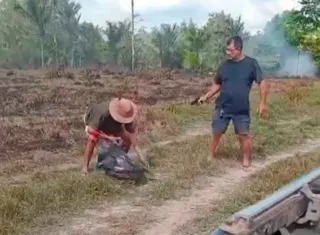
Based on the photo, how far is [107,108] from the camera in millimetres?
6352

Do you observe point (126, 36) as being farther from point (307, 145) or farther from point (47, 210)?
point (47, 210)

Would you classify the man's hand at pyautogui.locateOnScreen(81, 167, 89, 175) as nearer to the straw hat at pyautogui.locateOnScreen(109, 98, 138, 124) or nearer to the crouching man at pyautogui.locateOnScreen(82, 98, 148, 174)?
the crouching man at pyautogui.locateOnScreen(82, 98, 148, 174)

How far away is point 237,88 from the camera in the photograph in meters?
6.87

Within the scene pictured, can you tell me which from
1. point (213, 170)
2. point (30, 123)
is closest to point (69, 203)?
point (213, 170)

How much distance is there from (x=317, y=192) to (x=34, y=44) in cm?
5306

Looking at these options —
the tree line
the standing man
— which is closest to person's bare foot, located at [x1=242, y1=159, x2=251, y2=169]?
the standing man

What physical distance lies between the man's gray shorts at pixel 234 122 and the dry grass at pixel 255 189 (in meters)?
0.56

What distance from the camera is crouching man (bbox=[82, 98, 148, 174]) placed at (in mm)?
6340

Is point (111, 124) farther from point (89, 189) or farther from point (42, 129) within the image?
point (42, 129)

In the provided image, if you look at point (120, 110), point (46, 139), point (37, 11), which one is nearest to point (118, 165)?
point (120, 110)

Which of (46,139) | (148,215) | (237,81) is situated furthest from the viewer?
(46,139)

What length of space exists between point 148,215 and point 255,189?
1251 mm

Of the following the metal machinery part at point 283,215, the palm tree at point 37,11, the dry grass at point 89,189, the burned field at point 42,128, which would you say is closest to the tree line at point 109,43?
the palm tree at point 37,11

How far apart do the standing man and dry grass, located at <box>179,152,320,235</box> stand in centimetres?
62
